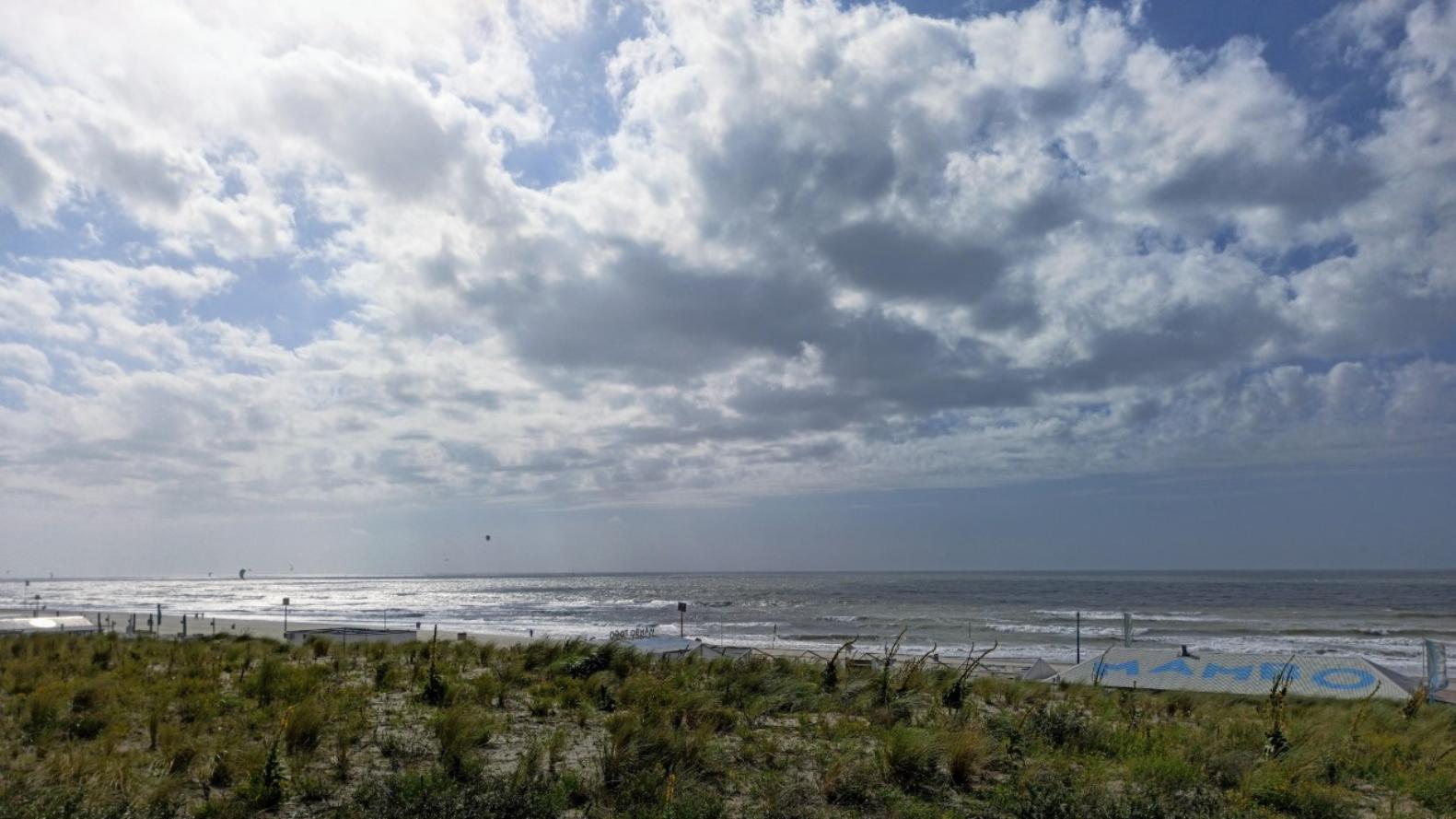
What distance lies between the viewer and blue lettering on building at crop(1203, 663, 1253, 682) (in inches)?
638

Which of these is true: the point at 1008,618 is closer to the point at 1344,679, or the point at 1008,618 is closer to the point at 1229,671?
the point at 1344,679

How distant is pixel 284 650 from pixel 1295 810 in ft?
56.5

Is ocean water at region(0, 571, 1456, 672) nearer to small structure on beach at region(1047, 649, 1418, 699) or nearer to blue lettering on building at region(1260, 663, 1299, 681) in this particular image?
small structure on beach at region(1047, 649, 1418, 699)

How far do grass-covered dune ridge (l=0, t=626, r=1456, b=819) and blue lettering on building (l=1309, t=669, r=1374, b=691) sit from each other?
307cm

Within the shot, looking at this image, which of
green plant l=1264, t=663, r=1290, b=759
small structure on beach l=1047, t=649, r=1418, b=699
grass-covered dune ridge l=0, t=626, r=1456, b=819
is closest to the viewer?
grass-covered dune ridge l=0, t=626, r=1456, b=819

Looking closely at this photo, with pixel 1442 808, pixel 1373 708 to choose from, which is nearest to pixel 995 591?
pixel 1373 708

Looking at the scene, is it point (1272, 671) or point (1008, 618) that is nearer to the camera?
point (1272, 671)

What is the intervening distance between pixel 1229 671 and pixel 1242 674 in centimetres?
21

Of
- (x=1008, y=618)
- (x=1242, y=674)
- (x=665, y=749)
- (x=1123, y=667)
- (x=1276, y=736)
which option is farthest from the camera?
(x=1008, y=618)

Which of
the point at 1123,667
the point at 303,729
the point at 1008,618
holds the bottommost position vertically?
the point at 1008,618

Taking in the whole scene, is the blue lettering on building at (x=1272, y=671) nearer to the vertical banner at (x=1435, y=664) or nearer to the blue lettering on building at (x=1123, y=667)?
the blue lettering on building at (x=1123, y=667)

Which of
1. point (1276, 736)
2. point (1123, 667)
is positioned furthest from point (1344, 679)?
point (1276, 736)

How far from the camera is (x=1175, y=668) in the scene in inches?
663

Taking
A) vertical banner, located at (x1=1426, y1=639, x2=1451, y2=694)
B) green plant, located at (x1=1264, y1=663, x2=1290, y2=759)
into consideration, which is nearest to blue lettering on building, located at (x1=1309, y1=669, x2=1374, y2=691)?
vertical banner, located at (x1=1426, y1=639, x2=1451, y2=694)
